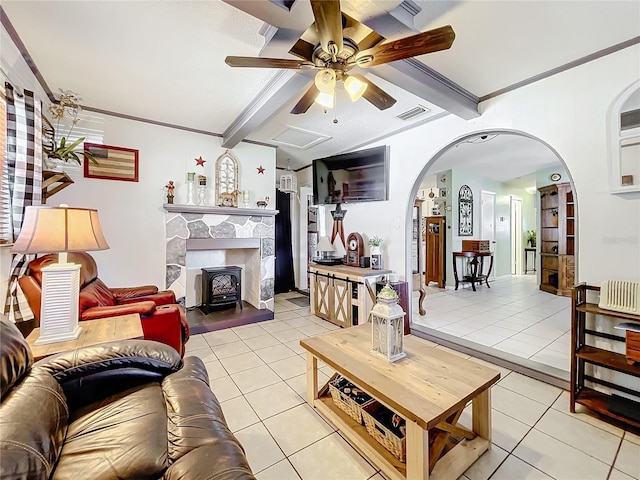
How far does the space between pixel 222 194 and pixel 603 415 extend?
420 centimetres

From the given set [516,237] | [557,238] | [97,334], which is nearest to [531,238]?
[516,237]

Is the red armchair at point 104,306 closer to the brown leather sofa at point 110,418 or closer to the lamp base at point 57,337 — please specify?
the lamp base at point 57,337

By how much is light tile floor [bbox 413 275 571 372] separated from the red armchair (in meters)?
2.87

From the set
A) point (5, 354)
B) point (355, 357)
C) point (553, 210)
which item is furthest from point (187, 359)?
point (553, 210)

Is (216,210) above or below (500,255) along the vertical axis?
above

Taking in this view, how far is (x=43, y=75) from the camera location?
94.5 inches

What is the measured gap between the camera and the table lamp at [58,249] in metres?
1.57

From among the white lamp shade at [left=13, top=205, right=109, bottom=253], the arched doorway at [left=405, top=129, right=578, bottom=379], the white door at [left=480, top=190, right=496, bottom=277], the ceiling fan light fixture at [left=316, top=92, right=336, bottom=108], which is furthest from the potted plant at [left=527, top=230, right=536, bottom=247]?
the white lamp shade at [left=13, top=205, right=109, bottom=253]

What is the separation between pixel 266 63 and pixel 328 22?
1.67 ft

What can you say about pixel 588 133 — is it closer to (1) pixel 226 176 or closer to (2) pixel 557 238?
(1) pixel 226 176

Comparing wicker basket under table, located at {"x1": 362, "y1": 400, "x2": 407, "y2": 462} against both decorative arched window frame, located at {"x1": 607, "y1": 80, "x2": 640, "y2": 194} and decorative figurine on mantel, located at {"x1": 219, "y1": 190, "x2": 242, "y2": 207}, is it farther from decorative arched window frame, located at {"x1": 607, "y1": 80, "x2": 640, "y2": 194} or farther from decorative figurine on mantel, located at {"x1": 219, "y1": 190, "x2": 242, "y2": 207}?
decorative figurine on mantel, located at {"x1": 219, "y1": 190, "x2": 242, "y2": 207}

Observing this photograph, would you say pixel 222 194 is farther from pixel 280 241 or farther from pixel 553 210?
pixel 553 210

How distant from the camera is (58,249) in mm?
1595

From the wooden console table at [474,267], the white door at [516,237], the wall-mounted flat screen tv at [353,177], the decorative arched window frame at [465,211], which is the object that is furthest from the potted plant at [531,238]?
the wall-mounted flat screen tv at [353,177]
